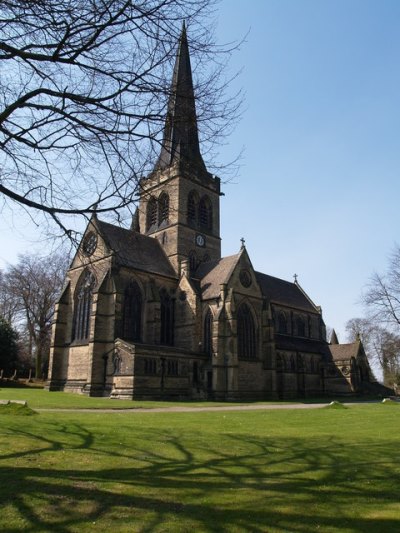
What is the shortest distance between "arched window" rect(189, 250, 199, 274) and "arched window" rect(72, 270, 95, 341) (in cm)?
1104

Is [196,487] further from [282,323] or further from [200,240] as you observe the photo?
[282,323]

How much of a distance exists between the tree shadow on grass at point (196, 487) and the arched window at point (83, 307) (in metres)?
28.2

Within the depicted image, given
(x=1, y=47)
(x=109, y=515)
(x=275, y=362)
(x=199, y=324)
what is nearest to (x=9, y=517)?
(x=109, y=515)

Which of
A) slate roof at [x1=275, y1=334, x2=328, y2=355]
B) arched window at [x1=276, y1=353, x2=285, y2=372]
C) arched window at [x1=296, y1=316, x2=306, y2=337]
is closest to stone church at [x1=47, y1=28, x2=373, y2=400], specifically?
arched window at [x1=276, y1=353, x2=285, y2=372]

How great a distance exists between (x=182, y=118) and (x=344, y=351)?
51556 mm

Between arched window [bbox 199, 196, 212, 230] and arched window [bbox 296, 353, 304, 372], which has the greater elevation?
arched window [bbox 199, 196, 212, 230]

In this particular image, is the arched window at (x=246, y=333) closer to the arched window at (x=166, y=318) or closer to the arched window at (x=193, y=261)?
the arched window at (x=166, y=318)

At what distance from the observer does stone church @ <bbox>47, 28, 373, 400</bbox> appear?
34.2 metres

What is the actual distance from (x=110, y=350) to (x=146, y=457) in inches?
1047

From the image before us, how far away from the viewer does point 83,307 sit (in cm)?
3925

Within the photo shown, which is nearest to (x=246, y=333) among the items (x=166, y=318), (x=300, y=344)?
(x=166, y=318)

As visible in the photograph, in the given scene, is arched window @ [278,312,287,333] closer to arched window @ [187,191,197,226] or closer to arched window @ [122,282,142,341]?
arched window @ [187,191,197,226]

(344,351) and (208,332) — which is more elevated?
(208,332)

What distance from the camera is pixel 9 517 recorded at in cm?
534
